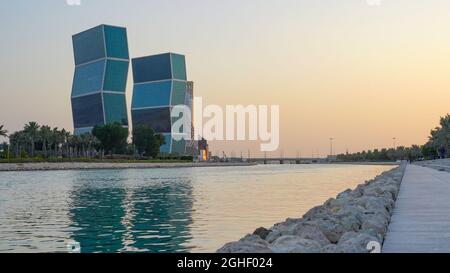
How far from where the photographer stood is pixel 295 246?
10562 millimetres

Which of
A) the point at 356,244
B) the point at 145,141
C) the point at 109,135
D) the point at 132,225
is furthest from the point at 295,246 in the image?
the point at 145,141

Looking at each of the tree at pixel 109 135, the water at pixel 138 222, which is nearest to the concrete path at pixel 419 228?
the water at pixel 138 222

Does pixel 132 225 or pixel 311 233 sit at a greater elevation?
pixel 311 233

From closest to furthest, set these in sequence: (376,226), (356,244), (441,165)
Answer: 1. (356,244)
2. (376,226)
3. (441,165)

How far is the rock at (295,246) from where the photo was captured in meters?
10.3

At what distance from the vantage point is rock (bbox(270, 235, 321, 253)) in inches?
405

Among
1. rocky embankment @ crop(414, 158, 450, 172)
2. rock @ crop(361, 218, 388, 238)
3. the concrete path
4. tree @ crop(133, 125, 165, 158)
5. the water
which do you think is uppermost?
tree @ crop(133, 125, 165, 158)

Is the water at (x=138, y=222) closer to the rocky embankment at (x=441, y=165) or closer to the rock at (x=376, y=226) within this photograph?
the rock at (x=376, y=226)

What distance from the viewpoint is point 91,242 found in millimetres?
16156

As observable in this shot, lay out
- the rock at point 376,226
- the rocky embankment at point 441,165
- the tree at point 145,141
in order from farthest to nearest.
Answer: the tree at point 145,141 < the rocky embankment at point 441,165 < the rock at point 376,226

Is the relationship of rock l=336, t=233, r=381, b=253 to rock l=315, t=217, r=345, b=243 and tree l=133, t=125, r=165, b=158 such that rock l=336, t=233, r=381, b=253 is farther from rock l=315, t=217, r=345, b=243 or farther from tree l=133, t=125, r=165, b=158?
tree l=133, t=125, r=165, b=158

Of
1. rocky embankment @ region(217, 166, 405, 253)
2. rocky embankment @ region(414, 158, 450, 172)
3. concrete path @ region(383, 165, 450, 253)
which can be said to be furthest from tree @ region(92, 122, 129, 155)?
rocky embankment @ region(217, 166, 405, 253)

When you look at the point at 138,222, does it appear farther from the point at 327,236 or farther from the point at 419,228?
the point at 419,228
